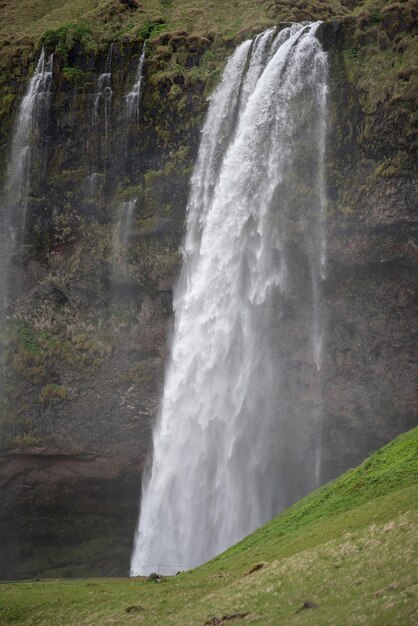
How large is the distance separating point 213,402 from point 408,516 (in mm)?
23568

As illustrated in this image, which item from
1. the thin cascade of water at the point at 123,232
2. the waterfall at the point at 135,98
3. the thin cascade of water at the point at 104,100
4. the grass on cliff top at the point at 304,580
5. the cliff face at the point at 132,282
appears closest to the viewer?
the grass on cliff top at the point at 304,580

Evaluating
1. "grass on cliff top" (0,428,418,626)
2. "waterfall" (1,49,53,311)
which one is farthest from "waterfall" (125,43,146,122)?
"grass on cliff top" (0,428,418,626)

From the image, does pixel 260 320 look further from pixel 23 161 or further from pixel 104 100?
pixel 23 161

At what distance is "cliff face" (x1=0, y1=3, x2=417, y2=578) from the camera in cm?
4531

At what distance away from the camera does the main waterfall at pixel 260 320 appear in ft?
152

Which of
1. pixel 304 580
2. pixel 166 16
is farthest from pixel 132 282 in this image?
pixel 304 580

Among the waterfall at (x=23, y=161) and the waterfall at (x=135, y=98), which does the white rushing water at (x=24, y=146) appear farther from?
the waterfall at (x=135, y=98)

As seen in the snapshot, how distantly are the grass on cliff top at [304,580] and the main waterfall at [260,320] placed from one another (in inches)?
469

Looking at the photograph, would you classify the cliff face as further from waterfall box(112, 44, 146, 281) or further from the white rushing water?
the white rushing water

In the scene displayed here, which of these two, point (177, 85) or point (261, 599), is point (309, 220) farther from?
point (261, 599)

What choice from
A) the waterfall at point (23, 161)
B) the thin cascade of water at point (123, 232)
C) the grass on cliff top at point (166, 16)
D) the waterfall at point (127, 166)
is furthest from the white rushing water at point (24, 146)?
the thin cascade of water at point (123, 232)

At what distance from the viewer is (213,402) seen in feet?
153

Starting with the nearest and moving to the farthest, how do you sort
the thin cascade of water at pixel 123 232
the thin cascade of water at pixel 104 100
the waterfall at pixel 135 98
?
1. the thin cascade of water at pixel 123 232
2. the waterfall at pixel 135 98
3. the thin cascade of water at pixel 104 100

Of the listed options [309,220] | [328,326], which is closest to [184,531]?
[328,326]
